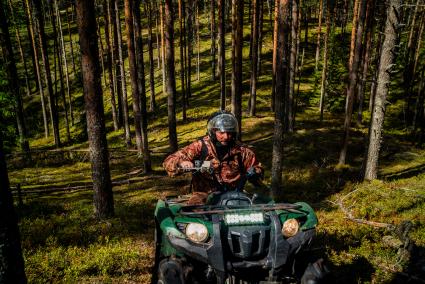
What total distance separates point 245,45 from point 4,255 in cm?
6143

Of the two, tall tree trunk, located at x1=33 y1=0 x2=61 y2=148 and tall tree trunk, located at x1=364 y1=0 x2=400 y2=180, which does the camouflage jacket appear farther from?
tall tree trunk, located at x1=33 y1=0 x2=61 y2=148

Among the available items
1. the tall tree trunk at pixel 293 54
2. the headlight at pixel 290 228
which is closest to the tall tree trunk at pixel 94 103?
the headlight at pixel 290 228

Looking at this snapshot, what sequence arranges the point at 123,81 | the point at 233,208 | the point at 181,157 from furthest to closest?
the point at 123,81
the point at 181,157
the point at 233,208

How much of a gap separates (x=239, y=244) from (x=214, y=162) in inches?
82.7

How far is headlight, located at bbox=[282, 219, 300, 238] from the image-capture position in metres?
4.26

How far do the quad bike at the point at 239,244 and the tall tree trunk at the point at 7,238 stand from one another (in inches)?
62.3

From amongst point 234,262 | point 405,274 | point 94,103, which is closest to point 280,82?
point 94,103

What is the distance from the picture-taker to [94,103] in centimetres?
897

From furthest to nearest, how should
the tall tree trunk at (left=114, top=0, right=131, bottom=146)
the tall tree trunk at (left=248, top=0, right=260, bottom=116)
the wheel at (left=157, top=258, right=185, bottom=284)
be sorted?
the tall tree trunk at (left=248, top=0, right=260, bottom=116)
the tall tree trunk at (left=114, top=0, right=131, bottom=146)
the wheel at (left=157, top=258, right=185, bottom=284)

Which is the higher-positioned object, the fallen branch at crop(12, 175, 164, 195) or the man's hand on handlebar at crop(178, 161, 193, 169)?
the man's hand on handlebar at crop(178, 161, 193, 169)

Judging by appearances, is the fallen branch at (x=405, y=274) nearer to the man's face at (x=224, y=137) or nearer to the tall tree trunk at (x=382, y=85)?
the man's face at (x=224, y=137)

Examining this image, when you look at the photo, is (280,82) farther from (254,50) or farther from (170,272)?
(254,50)

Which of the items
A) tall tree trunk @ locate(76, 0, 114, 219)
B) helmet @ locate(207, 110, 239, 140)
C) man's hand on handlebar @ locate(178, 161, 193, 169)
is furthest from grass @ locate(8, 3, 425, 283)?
helmet @ locate(207, 110, 239, 140)

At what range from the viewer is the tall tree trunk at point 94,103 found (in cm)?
875
